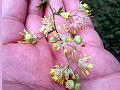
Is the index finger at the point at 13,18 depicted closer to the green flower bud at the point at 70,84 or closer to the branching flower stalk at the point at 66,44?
the branching flower stalk at the point at 66,44

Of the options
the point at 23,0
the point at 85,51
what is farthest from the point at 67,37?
the point at 23,0

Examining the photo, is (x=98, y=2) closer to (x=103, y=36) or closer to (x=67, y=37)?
(x=103, y=36)

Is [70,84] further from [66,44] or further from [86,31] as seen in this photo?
Result: [86,31]

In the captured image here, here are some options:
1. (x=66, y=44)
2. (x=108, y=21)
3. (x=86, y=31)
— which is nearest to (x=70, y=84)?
(x=66, y=44)

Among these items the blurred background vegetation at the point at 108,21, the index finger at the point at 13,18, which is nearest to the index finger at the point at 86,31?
the index finger at the point at 13,18

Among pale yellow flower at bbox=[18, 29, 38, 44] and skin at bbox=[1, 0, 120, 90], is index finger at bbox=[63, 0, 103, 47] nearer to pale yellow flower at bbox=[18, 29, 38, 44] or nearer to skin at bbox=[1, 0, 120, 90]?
skin at bbox=[1, 0, 120, 90]

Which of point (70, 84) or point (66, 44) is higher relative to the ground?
point (66, 44)
